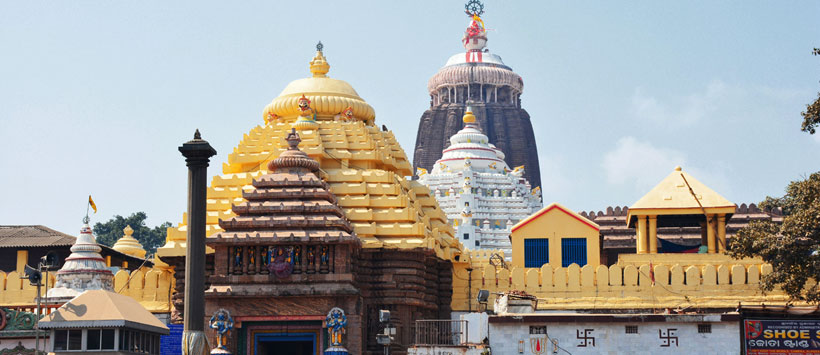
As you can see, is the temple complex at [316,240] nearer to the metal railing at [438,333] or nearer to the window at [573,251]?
the metal railing at [438,333]

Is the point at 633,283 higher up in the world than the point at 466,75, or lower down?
lower down

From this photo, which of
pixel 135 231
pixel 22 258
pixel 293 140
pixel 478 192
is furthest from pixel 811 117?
pixel 135 231

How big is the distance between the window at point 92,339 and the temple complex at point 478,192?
58613 millimetres

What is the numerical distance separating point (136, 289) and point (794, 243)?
22273 millimetres

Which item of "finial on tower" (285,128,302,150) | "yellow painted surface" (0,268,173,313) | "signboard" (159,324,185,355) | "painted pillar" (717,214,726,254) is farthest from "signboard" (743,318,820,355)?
"yellow painted surface" (0,268,173,313)

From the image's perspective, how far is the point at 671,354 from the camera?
42.0 m

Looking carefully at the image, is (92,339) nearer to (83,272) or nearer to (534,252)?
(83,272)

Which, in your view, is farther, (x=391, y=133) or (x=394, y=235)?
(x=391, y=133)

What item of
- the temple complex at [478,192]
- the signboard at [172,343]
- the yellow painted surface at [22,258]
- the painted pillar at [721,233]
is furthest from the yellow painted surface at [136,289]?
the temple complex at [478,192]

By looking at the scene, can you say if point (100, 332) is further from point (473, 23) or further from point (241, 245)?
point (473, 23)

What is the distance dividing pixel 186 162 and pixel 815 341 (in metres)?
18.7

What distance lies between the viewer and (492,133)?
414ft

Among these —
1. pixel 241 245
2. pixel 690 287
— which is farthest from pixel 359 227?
pixel 690 287

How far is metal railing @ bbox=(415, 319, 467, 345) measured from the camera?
1807 inches
